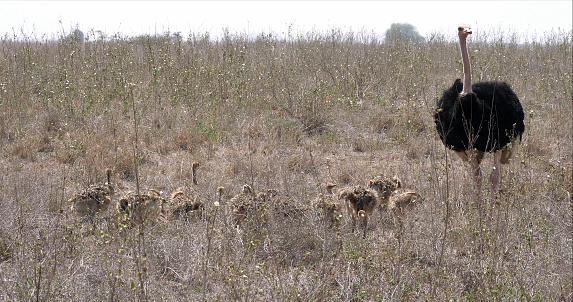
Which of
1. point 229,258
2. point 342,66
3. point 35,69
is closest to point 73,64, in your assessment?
point 35,69

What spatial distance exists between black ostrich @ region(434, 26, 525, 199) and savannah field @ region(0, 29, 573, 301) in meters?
0.30

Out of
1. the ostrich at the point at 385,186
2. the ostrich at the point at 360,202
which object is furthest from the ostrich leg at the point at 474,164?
the ostrich at the point at 360,202

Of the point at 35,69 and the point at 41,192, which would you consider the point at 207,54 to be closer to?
the point at 35,69

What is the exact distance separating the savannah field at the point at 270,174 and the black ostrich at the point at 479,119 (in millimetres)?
302

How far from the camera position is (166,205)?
187 inches

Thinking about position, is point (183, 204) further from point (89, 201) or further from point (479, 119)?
point (479, 119)

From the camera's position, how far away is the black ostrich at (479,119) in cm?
484

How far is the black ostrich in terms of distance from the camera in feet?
15.9

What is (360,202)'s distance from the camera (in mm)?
4539

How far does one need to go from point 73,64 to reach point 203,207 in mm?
5900

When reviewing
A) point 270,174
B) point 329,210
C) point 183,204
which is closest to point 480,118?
point 329,210

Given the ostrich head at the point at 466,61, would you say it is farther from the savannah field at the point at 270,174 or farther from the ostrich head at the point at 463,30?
the savannah field at the point at 270,174

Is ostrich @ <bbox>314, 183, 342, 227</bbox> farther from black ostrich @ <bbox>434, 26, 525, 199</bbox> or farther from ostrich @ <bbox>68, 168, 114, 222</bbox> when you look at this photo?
ostrich @ <bbox>68, 168, 114, 222</bbox>

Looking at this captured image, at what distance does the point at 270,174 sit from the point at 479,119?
209cm
